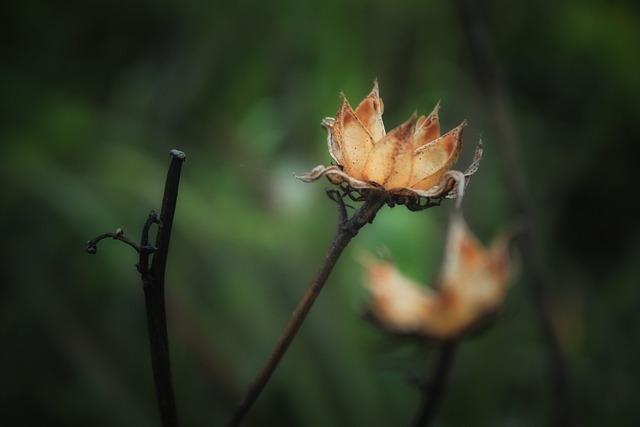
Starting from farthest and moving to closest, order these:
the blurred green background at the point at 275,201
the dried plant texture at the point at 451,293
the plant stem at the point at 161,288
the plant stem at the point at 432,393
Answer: the blurred green background at the point at 275,201
the dried plant texture at the point at 451,293
the plant stem at the point at 432,393
the plant stem at the point at 161,288

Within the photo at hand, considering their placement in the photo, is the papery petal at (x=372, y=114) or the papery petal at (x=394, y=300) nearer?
the papery petal at (x=372, y=114)

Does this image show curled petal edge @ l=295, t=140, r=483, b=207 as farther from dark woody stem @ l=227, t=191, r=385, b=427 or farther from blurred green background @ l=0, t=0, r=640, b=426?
blurred green background @ l=0, t=0, r=640, b=426

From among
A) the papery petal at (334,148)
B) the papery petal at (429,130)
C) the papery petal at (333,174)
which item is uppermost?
the papery petal at (429,130)

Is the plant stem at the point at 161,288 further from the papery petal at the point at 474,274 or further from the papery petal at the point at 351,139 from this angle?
the papery petal at the point at 474,274

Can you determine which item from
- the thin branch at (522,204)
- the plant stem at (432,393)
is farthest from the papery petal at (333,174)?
the thin branch at (522,204)

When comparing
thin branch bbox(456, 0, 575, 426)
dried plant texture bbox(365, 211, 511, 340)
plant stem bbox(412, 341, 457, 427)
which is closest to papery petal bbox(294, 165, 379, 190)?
plant stem bbox(412, 341, 457, 427)

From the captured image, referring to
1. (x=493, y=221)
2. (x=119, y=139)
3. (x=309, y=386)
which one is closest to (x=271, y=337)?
(x=309, y=386)

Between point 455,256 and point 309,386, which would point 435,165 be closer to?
point 455,256
